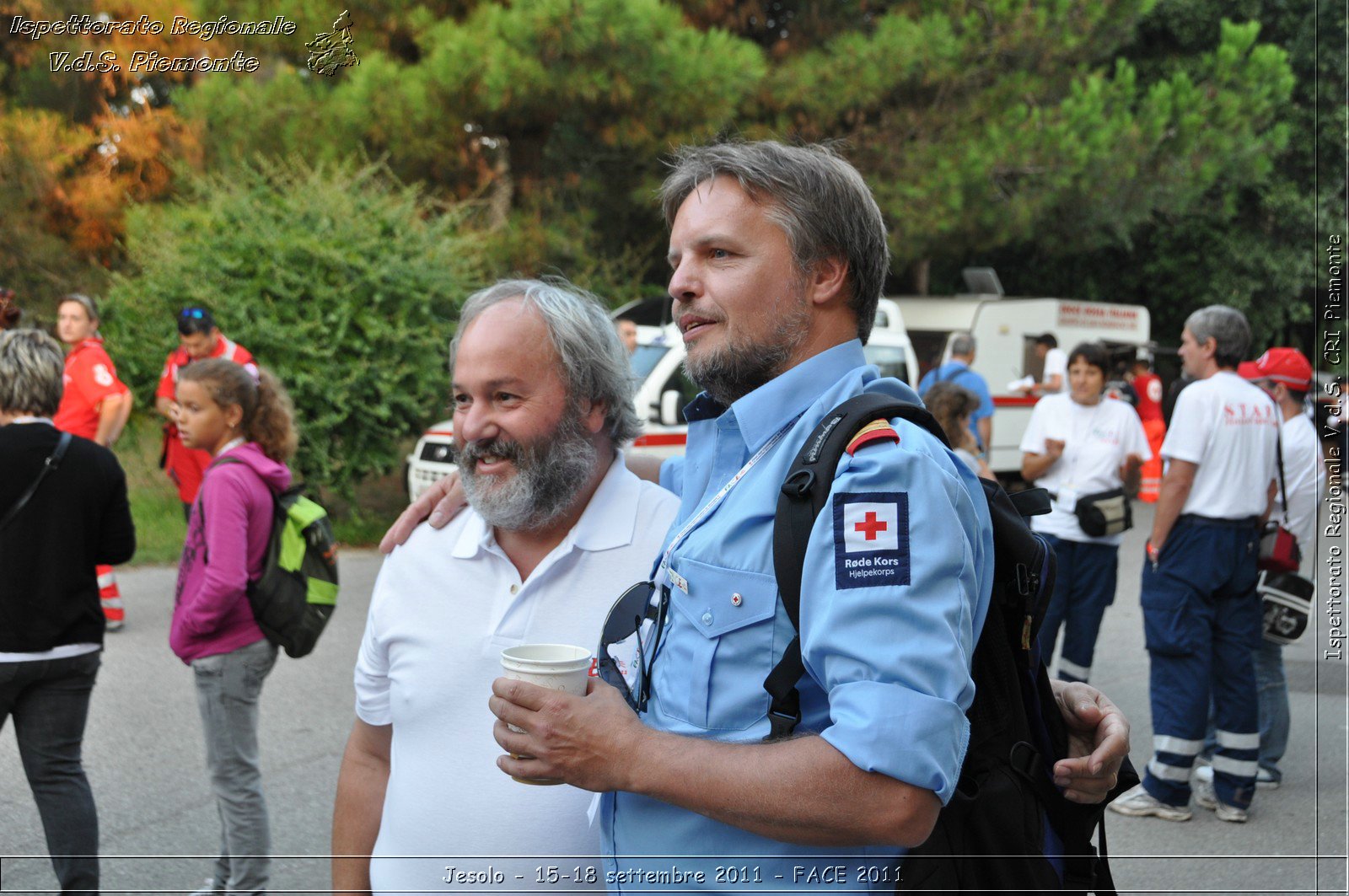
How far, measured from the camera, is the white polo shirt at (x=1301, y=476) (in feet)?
18.4

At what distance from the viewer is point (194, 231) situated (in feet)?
40.4

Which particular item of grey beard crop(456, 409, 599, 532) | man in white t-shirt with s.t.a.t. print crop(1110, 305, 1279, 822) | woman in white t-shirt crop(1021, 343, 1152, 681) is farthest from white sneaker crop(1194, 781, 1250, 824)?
grey beard crop(456, 409, 599, 532)

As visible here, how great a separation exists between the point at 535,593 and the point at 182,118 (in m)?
15.8

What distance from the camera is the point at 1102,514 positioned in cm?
614

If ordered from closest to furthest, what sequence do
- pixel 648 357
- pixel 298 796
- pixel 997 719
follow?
pixel 997 719 < pixel 298 796 < pixel 648 357

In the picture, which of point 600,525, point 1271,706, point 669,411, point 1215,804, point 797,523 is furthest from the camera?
Answer: point 669,411

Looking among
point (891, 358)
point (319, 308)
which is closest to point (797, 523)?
point (319, 308)

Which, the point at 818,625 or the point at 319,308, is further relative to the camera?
the point at 319,308

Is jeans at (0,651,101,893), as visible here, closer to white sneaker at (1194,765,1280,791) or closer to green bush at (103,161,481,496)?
white sneaker at (1194,765,1280,791)

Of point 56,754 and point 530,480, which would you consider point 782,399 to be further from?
point 56,754

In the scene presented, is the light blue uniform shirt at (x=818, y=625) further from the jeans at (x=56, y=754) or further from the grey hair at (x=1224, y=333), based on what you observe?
the grey hair at (x=1224, y=333)

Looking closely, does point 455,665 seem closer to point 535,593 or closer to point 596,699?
point 535,593

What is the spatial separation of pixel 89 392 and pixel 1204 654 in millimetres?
6983

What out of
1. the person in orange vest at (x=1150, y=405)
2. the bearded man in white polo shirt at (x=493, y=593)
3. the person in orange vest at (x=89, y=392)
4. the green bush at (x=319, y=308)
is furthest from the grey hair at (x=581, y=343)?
the green bush at (x=319, y=308)
